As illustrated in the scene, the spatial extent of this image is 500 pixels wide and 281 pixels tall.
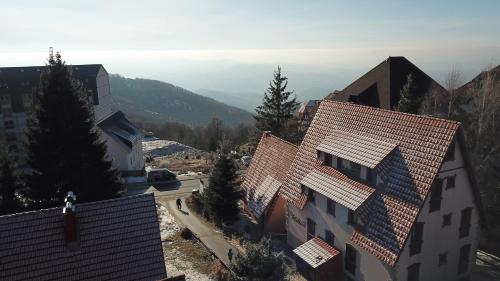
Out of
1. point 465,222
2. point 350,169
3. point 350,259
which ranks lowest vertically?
point 350,259

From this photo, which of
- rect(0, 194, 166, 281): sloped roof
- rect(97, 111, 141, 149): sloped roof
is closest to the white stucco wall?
rect(0, 194, 166, 281): sloped roof

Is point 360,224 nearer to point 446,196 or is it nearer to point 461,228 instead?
point 446,196

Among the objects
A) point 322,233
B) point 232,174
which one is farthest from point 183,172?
point 322,233

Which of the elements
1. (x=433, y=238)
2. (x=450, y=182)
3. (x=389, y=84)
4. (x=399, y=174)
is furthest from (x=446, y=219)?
(x=389, y=84)

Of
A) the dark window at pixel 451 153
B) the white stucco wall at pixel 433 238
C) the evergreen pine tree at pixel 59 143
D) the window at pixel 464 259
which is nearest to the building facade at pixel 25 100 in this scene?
the evergreen pine tree at pixel 59 143

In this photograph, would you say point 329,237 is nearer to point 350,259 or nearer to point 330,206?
point 330,206

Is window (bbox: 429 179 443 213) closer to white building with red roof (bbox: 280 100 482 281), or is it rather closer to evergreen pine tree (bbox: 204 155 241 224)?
white building with red roof (bbox: 280 100 482 281)

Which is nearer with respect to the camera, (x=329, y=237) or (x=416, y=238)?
(x=416, y=238)
